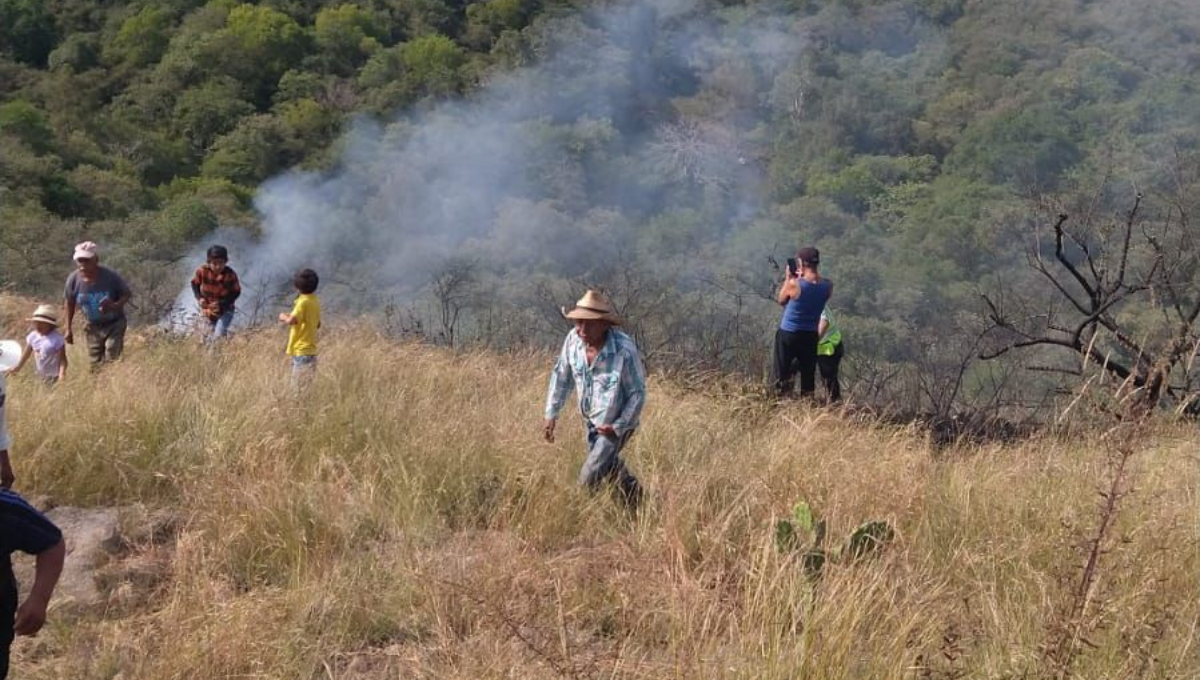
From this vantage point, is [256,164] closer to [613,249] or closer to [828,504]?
[613,249]

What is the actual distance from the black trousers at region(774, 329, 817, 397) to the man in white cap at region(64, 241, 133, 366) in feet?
15.4

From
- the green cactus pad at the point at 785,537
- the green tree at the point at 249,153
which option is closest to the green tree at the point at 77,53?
the green tree at the point at 249,153

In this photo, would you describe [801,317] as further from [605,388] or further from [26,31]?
[26,31]

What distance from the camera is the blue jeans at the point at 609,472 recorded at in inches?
197

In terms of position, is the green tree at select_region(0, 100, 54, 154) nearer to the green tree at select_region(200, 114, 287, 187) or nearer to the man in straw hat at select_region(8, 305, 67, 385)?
the green tree at select_region(200, 114, 287, 187)

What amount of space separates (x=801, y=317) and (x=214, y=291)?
448 centimetres

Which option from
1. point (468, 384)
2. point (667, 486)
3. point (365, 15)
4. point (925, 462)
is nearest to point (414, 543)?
point (667, 486)

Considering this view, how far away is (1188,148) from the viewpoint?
36906mm

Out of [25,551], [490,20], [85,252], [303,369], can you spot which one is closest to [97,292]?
[85,252]

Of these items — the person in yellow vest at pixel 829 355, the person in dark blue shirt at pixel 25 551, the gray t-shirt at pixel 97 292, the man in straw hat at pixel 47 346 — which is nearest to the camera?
the person in dark blue shirt at pixel 25 551

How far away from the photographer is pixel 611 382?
5145 millimetres

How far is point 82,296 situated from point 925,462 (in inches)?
233

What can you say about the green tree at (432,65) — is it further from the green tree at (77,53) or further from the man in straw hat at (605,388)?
the man in straw hat at (605,388)

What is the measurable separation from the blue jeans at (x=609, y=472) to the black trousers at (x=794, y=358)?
10.4 feet
